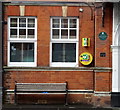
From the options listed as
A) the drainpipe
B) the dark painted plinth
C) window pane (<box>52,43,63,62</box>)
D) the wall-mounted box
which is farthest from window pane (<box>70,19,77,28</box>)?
the dark painted plinth

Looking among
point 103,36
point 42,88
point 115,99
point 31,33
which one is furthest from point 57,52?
point 115,99

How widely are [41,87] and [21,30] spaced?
225 centimetres

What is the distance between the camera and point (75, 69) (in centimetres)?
1023

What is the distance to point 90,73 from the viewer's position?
10250mm

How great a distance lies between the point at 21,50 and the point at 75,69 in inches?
84.9

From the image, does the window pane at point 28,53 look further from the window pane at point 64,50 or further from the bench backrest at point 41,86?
the bench backrest at point 41,86

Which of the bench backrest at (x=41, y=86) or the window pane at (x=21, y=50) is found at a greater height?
the window pane at (x=21, y=50)

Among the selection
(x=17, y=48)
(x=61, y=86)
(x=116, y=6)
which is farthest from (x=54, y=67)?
(x=116, y=6)

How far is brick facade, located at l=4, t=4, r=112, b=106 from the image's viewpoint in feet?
33.4

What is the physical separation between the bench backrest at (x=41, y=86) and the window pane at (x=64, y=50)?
95 cm

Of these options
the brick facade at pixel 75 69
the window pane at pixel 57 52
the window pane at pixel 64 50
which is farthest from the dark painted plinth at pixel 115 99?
the window pane at pixel 57 52

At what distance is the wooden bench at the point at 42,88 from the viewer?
33.2 ft

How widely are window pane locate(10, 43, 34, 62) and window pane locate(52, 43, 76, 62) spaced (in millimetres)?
865

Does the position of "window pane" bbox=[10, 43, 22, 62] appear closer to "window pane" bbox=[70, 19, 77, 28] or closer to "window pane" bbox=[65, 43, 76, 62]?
"window pane" bbox=[65, 43, 76, 62]
